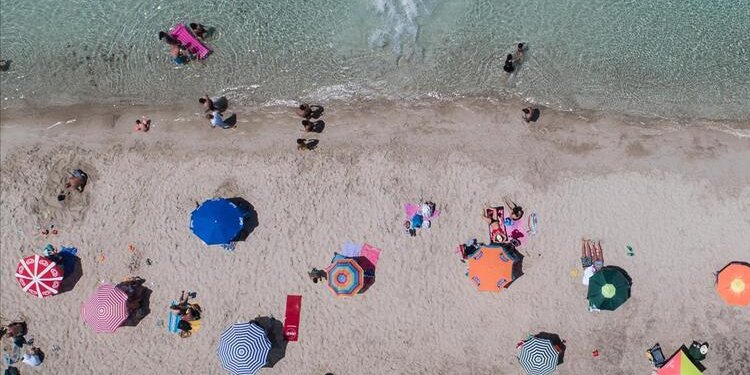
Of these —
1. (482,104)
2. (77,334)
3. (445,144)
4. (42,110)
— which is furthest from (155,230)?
(482,104)

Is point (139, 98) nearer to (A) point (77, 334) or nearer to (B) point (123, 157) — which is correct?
(B) point (123, 157)

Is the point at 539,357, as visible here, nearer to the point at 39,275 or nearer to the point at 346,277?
the point at 346,277

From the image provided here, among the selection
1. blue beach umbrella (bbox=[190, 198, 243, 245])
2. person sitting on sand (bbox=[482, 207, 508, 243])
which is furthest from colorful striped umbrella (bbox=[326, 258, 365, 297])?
person sitting on sand (bbox=[482, 207, 508, 243])

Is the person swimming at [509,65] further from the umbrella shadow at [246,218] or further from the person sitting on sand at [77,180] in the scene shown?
the person sitting on sand at [77,180]

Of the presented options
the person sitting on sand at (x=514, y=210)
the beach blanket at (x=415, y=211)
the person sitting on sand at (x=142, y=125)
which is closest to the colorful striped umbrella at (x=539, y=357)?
the person sitting on sand at (x=514, y=210)

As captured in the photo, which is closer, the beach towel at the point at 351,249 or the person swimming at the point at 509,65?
the beach towel at the point at 351,249

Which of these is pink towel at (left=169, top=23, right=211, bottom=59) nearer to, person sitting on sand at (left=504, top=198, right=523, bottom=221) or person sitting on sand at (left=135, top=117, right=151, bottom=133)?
person sitting on sand at (left=135, top=117, right=151, bottom=133)
